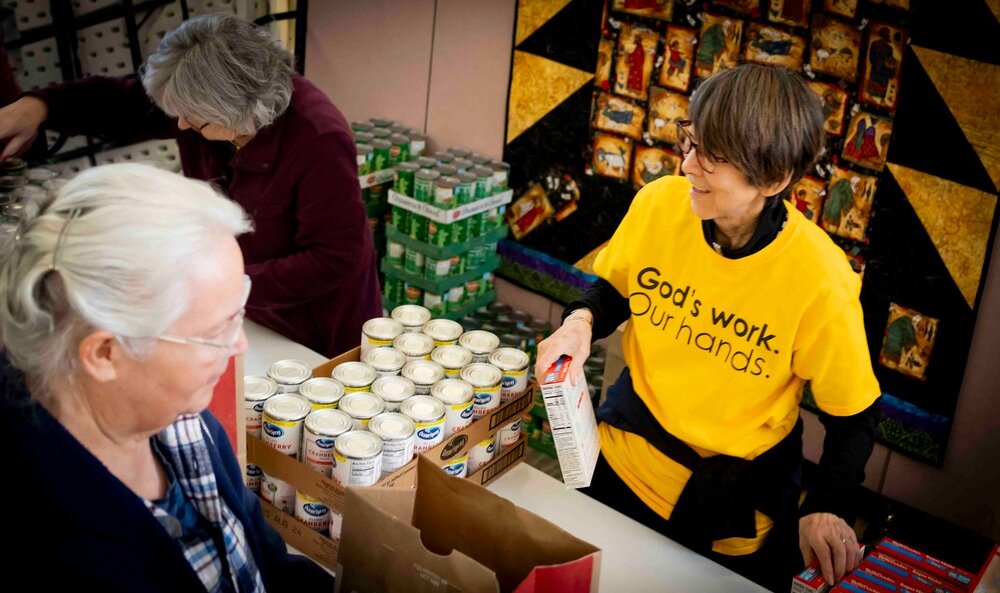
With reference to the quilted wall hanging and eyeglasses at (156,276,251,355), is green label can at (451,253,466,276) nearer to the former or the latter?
the quilted wall hanging

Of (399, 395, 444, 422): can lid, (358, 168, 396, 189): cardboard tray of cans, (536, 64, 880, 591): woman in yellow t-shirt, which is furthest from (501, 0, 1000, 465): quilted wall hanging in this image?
(399, 395, 444, 422): can lid

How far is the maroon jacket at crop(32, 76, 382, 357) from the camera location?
9.14 feet

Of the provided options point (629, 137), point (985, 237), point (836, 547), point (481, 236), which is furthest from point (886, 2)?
point (836, 547)

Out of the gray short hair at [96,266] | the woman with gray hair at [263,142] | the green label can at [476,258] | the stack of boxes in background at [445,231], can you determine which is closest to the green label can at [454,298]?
the stack of boxes in background at [445,231]

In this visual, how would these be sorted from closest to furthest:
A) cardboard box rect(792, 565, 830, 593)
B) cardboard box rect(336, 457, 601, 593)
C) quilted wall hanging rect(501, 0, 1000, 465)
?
cardboard box rect(336, 457, 601, 593)
cardboard box rect(792, 565, 830, 593)
quilted wall hanging rect(501, 0, 1000, 465)

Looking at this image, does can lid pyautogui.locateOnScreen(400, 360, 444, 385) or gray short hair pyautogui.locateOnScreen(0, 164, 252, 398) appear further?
can lid pyautogui.locateOnScreen(400, 360, 444, 385)

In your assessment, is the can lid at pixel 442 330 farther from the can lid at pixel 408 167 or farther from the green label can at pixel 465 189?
the can lid at pixel 408 167

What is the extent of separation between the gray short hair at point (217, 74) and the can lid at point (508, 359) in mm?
952

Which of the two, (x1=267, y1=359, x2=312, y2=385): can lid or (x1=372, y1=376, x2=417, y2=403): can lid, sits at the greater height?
(x1=267, y1=359, x2=312, y2=385): can lid

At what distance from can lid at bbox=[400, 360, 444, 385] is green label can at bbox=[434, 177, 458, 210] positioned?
7.14ft

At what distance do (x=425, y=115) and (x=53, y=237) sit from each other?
4.02m

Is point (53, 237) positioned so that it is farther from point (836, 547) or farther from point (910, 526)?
point (910, 526)

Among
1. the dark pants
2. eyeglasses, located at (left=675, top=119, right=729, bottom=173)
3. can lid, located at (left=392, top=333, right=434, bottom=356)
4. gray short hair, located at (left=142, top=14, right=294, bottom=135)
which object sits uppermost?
eyeglasses, located at (left=675, top=119, right=729, bottom=173)

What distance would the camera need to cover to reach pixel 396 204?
460cm
